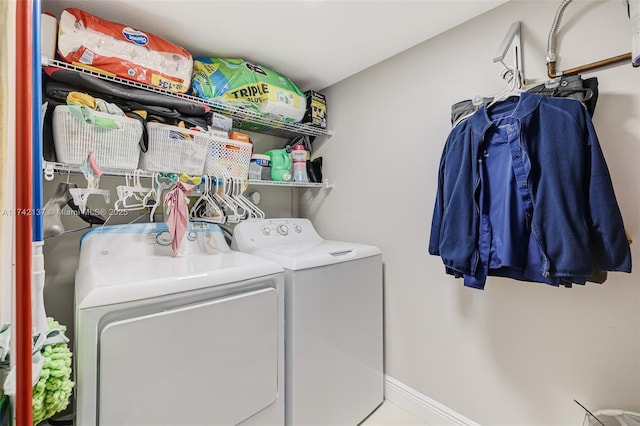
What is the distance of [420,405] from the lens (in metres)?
1.73

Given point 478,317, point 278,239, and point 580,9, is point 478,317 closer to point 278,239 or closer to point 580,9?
point 278,239

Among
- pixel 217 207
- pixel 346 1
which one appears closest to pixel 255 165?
pixel 217 207

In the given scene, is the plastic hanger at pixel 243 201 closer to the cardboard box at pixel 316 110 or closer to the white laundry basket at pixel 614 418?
the cardboard box at pixel 316 110

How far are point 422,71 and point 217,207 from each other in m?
1.51

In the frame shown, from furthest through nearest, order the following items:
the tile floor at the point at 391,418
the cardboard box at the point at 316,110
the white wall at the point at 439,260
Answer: the cardboard box at the point at 316,110 → the tile floor at the point at 391,418 → the white wall at the point at 439,260

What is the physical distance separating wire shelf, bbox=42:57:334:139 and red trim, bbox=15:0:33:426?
2.99ft

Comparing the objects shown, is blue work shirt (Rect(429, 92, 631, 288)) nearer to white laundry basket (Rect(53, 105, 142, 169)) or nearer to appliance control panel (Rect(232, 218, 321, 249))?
appliance control panel (Rect(232, 218, 321, 249))

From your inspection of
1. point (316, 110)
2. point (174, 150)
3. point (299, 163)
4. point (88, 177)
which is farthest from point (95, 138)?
point (316, 110)

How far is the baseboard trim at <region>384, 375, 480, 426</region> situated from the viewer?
160 centimetres

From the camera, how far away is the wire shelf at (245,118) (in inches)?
51.6

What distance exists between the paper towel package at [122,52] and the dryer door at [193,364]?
3.79 ft

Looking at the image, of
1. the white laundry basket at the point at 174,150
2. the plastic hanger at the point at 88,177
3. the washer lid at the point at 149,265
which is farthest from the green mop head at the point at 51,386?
the white laundry basket at the point at 174,150

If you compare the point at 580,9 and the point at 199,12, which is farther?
the point at 199,12

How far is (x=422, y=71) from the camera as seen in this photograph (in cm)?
174
